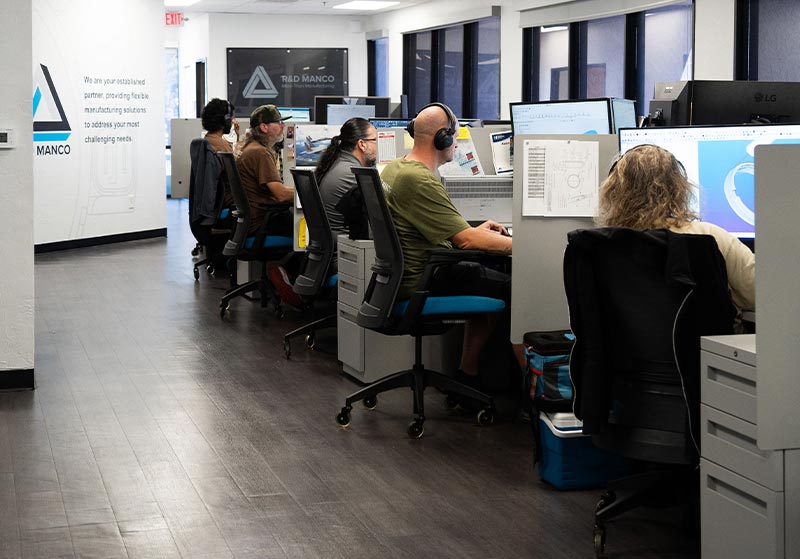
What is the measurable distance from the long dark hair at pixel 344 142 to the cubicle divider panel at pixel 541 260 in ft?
6.33

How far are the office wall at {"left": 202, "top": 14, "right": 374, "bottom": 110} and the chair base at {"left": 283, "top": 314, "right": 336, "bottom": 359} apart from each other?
1122cm

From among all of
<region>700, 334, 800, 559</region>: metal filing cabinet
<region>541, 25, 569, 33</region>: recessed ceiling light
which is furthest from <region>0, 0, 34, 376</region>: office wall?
<region>541, 25, 569, 33</region>: recessed ceiling light

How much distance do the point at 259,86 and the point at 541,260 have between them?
43.8 feet

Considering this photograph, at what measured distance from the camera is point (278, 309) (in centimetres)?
693

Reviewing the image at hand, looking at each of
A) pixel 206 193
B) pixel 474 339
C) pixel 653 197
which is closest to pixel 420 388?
pixel 474 339

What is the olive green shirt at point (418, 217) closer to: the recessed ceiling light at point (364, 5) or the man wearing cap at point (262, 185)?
the man wearing cap at point (262, 185)

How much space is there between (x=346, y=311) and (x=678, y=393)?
2.57 meters

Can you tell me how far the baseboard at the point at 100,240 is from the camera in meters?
10.4

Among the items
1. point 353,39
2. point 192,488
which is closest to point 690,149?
point 192,488

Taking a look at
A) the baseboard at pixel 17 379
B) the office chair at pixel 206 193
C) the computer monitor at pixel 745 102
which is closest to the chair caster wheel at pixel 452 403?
the computer monitor at pixel 745 102

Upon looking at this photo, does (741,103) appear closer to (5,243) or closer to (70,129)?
(5,243)

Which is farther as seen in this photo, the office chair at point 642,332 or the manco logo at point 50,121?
the manco logo at point 50,121

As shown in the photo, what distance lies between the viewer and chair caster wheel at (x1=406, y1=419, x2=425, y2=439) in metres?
4.20

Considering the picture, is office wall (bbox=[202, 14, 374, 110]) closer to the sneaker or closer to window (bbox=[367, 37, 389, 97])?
window (bbox=[367, 37, 389, 97])
